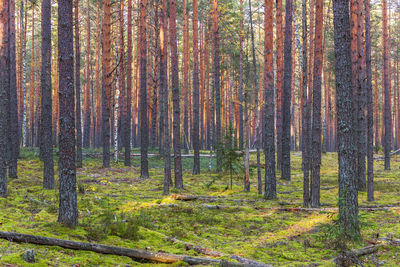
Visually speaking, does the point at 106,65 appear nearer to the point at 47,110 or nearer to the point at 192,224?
the point at 47,110

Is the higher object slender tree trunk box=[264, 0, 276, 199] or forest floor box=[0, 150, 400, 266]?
slender tree trunk box=[264, 0, 276, 199]

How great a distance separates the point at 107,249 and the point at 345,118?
556 centimetres

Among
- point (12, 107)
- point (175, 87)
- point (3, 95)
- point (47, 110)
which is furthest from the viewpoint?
point (12, 107)

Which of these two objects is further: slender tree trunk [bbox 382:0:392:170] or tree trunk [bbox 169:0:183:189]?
slender tree trunk [bbox 382:0:392:170]

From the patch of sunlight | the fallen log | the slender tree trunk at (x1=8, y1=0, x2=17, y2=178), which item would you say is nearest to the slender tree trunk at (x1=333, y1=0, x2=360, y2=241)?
the patch of sunlight

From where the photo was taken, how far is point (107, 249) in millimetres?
5762

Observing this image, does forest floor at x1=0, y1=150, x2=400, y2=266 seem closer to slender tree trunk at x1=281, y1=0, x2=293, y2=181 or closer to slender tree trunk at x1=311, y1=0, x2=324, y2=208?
slender tree trunk at x1=311, y1=0, x2=324, y2=208

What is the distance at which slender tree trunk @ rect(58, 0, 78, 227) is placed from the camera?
656 cm

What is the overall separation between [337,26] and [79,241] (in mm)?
6875

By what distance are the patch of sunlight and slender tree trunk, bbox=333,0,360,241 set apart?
2.27ft

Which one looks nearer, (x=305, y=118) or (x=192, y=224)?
(x=192, y=224)

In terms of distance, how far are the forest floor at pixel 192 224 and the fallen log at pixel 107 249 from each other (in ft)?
0.36

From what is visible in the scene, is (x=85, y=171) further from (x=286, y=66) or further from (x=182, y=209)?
(x=286, y=66)

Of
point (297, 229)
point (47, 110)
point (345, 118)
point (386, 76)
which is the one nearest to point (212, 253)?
point (297, 229)
